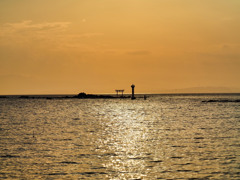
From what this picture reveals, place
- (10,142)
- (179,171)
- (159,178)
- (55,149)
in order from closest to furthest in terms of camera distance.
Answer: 1. (159,178)
2. (179,171)
3. (55,149)
4. (10,142)

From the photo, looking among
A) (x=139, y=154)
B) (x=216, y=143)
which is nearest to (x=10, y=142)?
(x=139, y=154)

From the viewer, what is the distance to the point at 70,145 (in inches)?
1336

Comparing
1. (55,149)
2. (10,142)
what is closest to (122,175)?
(55,149)

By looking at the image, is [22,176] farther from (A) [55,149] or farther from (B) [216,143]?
(B) [216,143]

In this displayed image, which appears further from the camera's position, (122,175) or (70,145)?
(70,145)

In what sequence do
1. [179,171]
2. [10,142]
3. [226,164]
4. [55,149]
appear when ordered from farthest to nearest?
[10,142] < [55,149] < [226,164] < [179,171]

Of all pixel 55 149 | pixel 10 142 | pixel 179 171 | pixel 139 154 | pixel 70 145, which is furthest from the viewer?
pixel 10 142

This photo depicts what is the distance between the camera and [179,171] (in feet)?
75.2

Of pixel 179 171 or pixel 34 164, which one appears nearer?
pixel 179 171

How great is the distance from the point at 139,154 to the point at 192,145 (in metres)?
6.89

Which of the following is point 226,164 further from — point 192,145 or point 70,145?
point 70,145

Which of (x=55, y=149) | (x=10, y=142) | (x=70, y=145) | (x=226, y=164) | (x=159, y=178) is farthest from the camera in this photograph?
(x=10, y=142)

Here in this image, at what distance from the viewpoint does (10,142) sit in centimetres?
3659

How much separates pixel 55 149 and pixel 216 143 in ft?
51.1
